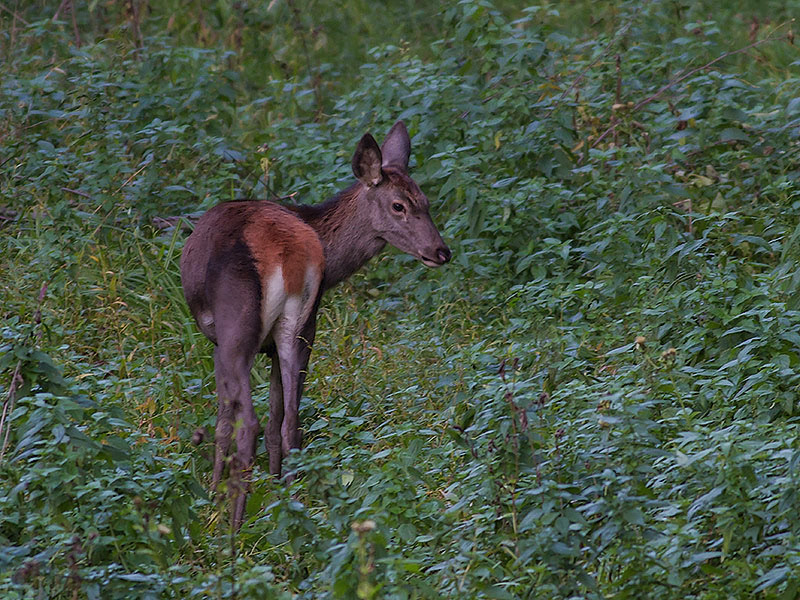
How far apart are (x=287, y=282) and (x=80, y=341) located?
65.0 inches

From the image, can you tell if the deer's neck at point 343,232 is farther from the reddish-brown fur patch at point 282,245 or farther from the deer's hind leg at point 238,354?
the deer's hind leg at point 238,354

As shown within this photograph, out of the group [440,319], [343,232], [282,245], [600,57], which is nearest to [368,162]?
[343,232]

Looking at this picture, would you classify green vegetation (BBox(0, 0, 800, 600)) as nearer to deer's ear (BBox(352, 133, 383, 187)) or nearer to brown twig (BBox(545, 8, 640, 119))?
brown twig (BBox(545, 8, 640, 119))

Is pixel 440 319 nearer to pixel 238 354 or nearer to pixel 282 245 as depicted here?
pixel 282 245

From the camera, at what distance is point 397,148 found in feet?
22.0

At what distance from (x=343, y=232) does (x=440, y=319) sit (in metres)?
0.97

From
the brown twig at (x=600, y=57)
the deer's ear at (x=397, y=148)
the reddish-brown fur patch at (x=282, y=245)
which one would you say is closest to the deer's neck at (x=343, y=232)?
the reddish-brown fur patch at (x=282, y=245)

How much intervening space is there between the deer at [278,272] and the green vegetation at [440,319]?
282 mm

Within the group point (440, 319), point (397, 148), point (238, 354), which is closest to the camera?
point (238, 354)

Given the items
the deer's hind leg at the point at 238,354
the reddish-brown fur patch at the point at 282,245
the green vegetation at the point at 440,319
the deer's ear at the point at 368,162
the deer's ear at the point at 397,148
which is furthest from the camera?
the deer's ear at the point at 397,148

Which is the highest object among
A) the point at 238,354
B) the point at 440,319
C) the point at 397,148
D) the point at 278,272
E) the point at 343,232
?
the point at 397,148

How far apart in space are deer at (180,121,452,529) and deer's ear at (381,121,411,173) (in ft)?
0.70

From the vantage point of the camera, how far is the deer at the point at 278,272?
17.9ft

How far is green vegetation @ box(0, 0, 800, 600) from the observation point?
397 centimetres
